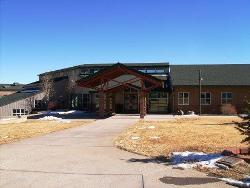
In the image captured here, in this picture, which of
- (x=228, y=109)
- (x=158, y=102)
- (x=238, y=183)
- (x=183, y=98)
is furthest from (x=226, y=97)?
(x=238, y=183)

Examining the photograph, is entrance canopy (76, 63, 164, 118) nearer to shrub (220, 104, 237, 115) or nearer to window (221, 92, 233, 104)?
shrub (220, 104, 237, 115)

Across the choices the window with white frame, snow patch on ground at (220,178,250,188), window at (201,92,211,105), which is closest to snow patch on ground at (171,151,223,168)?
snow patch on ground at (220,178,250,188)

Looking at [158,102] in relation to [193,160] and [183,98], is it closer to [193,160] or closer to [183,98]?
[183,98]

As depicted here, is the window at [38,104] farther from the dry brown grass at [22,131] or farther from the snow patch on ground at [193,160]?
the snow patch on ground at [193,160]

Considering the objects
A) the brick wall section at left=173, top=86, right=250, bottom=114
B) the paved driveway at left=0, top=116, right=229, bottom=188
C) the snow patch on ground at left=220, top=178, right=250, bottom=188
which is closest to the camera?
the snow patch on ground at left=220, top=178, right=250, bottom=188

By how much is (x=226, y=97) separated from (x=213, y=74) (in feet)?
13.1

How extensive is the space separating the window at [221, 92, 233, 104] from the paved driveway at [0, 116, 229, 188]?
27925mm

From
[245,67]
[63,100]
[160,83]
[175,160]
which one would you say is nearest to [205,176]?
[175,160]

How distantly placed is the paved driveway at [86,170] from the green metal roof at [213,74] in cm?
2829

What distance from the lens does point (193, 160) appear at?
1075 centimetres

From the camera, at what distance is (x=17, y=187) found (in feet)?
26.9

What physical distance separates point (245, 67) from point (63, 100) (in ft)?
77.0

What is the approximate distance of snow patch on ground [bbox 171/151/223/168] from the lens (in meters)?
10.1

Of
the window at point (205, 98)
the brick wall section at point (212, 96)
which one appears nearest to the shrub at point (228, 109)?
the brick wall section at point (212, 96)
